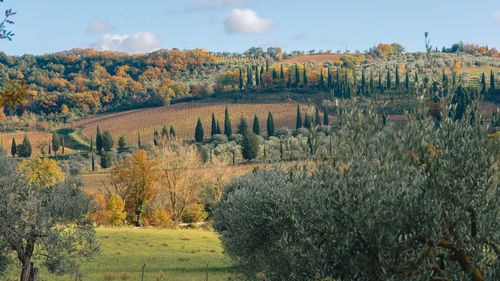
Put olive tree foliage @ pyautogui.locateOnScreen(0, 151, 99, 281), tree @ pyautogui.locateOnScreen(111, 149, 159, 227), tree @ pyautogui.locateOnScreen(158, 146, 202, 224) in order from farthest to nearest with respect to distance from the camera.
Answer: tree @ pyautogui.locateOnScreen(158, 146, 202, 224) → tree @ pyautogui.locateOnScreen(111, 149, 159, 227) → olive tree foliage @ pyautogui.locateOnScreen(0, 151, 99, 281)

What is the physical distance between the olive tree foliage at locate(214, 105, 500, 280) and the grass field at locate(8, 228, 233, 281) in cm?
2660

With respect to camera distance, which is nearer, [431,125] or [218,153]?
[431,125]

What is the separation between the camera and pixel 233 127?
579 feet

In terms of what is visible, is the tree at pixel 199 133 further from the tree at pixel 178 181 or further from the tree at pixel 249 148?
the tree at pixel 178 181

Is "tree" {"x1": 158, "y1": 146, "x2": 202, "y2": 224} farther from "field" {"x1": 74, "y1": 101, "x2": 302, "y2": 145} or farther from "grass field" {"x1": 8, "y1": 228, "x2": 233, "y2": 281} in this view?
"field" {"x1": 74, "y1": 101, "x2": 302, "y2": 145}

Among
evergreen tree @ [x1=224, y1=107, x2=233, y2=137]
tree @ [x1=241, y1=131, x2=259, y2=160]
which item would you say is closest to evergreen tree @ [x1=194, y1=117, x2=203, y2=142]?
evergreen tree @ [x1=224, y1=107, x2=233, y2=137]

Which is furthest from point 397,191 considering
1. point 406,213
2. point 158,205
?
point 158,205

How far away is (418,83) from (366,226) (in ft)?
11.9

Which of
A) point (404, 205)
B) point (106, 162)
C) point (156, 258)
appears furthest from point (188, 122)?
point (404, 205)

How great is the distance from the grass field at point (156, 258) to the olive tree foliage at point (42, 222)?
25.7 ft

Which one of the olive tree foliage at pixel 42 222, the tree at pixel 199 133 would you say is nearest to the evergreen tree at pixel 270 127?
the tree at pixel 199 133

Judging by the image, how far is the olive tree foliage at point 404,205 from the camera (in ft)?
38.0

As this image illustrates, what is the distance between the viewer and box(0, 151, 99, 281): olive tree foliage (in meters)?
29.3

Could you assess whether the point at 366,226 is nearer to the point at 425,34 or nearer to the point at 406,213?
the point at 406,213
